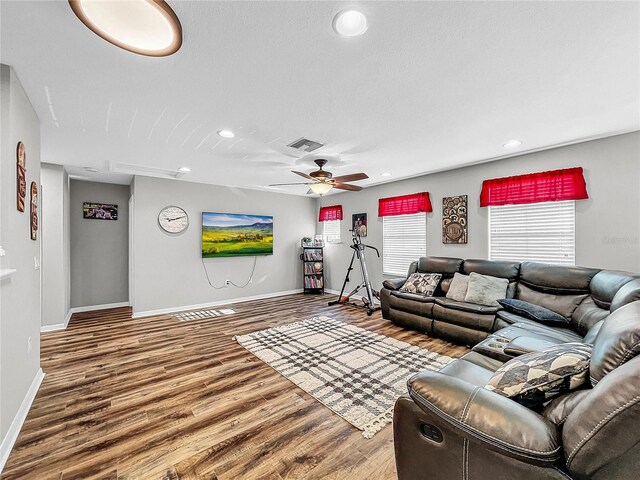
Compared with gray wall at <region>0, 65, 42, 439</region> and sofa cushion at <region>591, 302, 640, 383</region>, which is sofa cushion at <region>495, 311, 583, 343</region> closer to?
sofa cushion at <region>591, 302, 640, 383</region>

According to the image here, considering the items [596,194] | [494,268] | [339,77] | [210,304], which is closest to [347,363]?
[494,268]

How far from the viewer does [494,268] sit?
12.5 feet

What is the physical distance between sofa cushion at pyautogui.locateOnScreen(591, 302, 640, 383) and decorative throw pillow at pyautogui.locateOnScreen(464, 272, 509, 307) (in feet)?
8.18

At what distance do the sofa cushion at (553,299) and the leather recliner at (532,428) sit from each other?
213 cm

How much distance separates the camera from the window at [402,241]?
5215 millimetres

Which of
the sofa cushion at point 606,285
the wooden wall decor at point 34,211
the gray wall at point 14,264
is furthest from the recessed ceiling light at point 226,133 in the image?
the sofa cushion at point 606,285

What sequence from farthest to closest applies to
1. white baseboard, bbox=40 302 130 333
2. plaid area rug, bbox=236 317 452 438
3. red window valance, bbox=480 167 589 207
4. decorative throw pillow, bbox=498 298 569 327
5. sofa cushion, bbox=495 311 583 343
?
white baseboard, bbox=40 302 130 333 → red window valance, bbox=480 167 589 207 → decorative throw pillow, bbox=498 298 569 327 → sofa cushion, bbox=495 311 583 343 → plaid area rug, bbox=236 317 452 438

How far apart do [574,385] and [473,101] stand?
2.21m

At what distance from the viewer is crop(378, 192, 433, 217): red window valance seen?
4.99m

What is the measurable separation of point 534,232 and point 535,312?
145 cm

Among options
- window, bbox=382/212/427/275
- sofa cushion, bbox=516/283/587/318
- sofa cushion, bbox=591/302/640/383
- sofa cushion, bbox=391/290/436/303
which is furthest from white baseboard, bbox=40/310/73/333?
sofa cushion, bbox=516/283/587/318

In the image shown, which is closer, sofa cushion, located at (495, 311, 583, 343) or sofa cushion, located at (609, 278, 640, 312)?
sofa cushion, located at (609, 278, 640, 312)

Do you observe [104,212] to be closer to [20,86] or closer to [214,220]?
[214,220]

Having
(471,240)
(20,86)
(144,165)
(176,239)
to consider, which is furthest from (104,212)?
(471,240)
